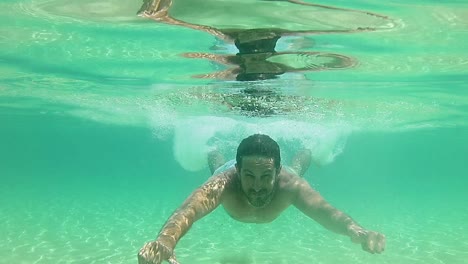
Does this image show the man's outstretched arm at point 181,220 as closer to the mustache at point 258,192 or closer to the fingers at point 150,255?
the fingers at point 150,255

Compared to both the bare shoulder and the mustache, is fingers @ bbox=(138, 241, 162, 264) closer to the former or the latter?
the mustache

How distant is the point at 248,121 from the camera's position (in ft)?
103

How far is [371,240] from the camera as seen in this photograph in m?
5.24

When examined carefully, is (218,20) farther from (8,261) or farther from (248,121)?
(248,121)

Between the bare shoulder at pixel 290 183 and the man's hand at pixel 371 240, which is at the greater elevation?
the man's hand at pixel 371 240

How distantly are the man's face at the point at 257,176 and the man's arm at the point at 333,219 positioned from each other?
29.0 inches

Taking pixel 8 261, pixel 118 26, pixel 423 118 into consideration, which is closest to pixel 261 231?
pixel 8 261

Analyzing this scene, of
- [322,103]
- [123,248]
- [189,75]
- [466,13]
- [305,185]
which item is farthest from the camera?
[322,103]

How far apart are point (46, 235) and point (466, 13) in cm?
1618

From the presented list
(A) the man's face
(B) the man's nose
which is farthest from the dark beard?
(B) the man's nose

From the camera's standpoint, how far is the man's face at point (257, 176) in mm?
6500

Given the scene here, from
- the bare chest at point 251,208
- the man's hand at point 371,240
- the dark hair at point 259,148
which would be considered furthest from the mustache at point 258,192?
the man's hand at point 371,240

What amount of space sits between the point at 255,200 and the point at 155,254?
2.60m

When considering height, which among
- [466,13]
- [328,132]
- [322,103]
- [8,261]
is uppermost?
[466,13]
